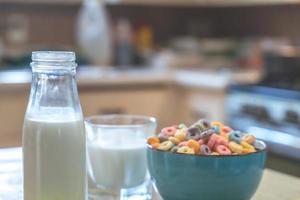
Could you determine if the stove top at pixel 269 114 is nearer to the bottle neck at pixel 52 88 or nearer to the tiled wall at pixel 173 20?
the tiled wall at pixel 173 20

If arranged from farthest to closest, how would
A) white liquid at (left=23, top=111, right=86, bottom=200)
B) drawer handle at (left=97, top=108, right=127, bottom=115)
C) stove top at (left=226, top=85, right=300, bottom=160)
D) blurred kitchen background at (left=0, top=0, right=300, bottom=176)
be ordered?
drawer handle at (left=97, top=108, right=127, bottom=115), blurred kitchen background at (left=0, top=0, right=300, bottom=176), stove top at (left=226, top=85, right=300, bottom=160), white liquid at (left=23, top=111, right=86, bottom=200)

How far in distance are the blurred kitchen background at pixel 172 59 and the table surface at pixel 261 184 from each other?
0.85m

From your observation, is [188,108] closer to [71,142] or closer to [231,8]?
[231,8]

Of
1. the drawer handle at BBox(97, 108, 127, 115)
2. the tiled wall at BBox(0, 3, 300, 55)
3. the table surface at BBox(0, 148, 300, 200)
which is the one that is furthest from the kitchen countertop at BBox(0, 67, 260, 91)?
the table surface at BBox(0, 148, 300, 200)

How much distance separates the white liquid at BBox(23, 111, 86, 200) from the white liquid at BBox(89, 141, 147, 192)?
0.49ft

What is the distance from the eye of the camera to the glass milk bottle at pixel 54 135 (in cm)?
84

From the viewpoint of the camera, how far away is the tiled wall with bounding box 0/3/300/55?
120 inches

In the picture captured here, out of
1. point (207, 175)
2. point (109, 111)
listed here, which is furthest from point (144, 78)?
point (207, 175)

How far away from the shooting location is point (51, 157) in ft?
2.74

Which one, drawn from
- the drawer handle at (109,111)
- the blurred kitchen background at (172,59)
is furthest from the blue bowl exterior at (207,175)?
the drawer handle at (109,111)

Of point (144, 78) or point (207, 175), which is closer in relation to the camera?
point (207, 175)

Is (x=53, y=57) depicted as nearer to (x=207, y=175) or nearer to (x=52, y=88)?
(x=52, y=88)

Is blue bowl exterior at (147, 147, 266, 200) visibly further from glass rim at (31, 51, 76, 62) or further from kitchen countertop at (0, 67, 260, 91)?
kitchen countertop at (0, 67, 260, 91)

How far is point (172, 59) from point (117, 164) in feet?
6.62
